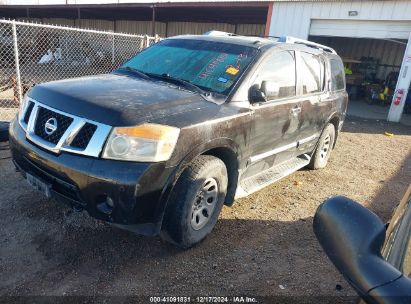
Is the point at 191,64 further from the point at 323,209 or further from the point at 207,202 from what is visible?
the point at 323,209

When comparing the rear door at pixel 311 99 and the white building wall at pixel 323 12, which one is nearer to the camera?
the rear door at pixel 311 99

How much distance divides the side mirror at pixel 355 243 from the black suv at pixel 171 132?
1.51 meters

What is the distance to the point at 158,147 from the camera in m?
2.71

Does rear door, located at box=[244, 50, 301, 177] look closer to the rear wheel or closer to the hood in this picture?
the hood

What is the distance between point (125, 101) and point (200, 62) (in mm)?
1280

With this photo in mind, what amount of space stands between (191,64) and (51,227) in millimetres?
2215

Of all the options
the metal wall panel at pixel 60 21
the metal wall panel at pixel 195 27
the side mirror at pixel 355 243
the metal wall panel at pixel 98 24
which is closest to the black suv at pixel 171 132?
the side mirror at pixel 355 243

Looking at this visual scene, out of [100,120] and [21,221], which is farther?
[21,221]

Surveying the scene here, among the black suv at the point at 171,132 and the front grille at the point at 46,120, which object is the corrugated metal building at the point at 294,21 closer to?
the black suv at the point at 171,132

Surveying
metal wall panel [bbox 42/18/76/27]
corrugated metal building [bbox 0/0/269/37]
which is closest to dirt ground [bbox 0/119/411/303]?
corrugated metal building [bbox 0/0/269/37]

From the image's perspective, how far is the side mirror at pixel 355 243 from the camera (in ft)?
3.84

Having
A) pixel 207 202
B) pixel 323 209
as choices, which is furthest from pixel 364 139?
pixel 323 209

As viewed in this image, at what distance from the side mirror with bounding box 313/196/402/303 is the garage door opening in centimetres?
1461

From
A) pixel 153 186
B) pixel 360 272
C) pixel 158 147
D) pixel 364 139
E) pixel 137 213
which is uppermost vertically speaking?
pixel 360 272
